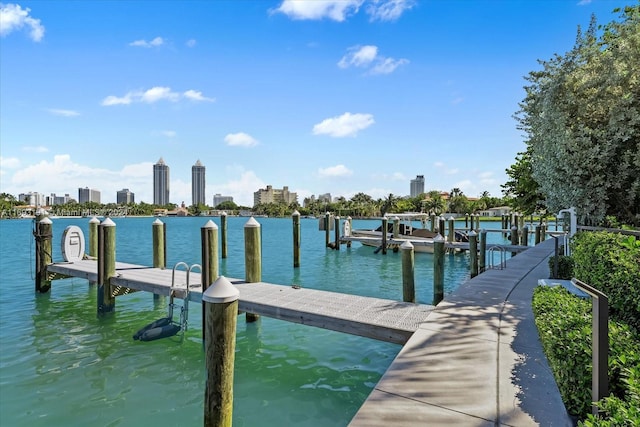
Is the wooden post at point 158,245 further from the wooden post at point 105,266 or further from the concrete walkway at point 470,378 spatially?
the concrete walkway at point 470,378

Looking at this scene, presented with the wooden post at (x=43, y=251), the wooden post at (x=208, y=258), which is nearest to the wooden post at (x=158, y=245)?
the wooden post at (x=43, y=251)

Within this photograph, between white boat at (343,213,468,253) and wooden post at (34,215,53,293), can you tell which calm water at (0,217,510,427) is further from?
white boat at (343,213,468,253)

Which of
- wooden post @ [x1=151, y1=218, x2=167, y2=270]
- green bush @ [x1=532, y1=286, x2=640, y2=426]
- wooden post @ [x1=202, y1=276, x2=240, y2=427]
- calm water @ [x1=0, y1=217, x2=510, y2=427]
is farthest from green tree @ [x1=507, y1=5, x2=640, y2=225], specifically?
wooden post @ [x1=151, y1=218, x2=167, y2=270]

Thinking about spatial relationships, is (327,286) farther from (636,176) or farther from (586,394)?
(586,394)

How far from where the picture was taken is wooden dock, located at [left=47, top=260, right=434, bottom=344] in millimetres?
6211

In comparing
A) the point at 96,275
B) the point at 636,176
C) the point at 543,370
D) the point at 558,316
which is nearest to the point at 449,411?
the point at 543,370

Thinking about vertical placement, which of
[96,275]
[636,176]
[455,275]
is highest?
[636,176]

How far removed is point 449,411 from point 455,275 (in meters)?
16.3

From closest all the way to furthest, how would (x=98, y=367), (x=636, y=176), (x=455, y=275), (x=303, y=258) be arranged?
(x=98, y=367) → (x=636, y=176) → (x=455, y=275) → (x=303, y=258)

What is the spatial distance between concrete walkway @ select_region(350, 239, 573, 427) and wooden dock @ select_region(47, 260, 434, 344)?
0.55 m

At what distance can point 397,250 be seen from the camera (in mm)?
26781

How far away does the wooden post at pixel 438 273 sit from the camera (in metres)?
8.91

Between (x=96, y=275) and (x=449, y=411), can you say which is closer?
(x=449, y=411)

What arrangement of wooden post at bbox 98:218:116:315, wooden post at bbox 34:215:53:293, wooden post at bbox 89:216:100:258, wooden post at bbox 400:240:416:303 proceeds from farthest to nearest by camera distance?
wooden post at bbox 89:216:100:258 < wooden post at bbox 34:215:53:293 < wooden post at bbox 98:218:116:315 < wooden post at bbox 400:240:416:303
